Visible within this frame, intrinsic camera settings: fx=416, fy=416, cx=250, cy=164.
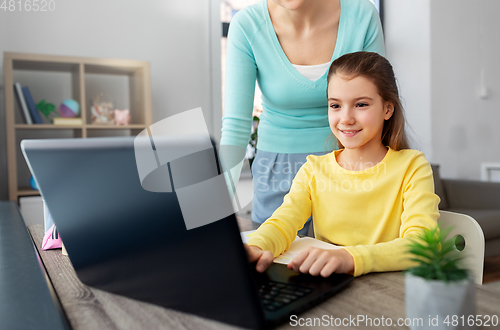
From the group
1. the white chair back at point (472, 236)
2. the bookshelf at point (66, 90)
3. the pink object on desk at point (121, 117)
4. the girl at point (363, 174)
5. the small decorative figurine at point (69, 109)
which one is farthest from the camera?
the pink object on desk at point (121, 117)

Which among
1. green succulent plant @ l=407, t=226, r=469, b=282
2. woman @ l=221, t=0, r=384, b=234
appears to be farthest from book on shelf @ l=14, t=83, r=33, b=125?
green succulent plant @ l=407, t=226, r=469, b=282

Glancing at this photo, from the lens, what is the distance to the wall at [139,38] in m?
2.90

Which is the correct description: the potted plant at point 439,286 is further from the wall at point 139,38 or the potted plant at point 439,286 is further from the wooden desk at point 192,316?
the wall at point 139,38

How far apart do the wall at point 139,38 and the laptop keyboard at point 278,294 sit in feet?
9.58

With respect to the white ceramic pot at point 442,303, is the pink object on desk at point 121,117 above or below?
above

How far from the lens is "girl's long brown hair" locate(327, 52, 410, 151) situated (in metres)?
0.98

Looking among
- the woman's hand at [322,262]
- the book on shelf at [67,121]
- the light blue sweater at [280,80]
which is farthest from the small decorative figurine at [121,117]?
the woman's hand at [322,262]

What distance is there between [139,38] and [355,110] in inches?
105

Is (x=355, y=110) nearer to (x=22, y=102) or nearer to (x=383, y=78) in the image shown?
(x=383, y=78)

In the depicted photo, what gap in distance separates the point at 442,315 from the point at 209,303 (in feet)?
0.76

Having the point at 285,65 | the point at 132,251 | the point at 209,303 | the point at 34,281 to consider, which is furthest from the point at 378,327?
the point at 285,65

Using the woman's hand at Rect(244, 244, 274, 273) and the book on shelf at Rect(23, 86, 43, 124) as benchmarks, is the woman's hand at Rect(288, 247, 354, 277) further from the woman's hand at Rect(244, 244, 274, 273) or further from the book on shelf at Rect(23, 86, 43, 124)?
the book on shelf at Rect(23, 86, 43, 124)

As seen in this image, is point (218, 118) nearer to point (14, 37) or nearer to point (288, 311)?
point (14, 37)

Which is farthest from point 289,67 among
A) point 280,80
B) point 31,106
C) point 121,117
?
point 31,106
